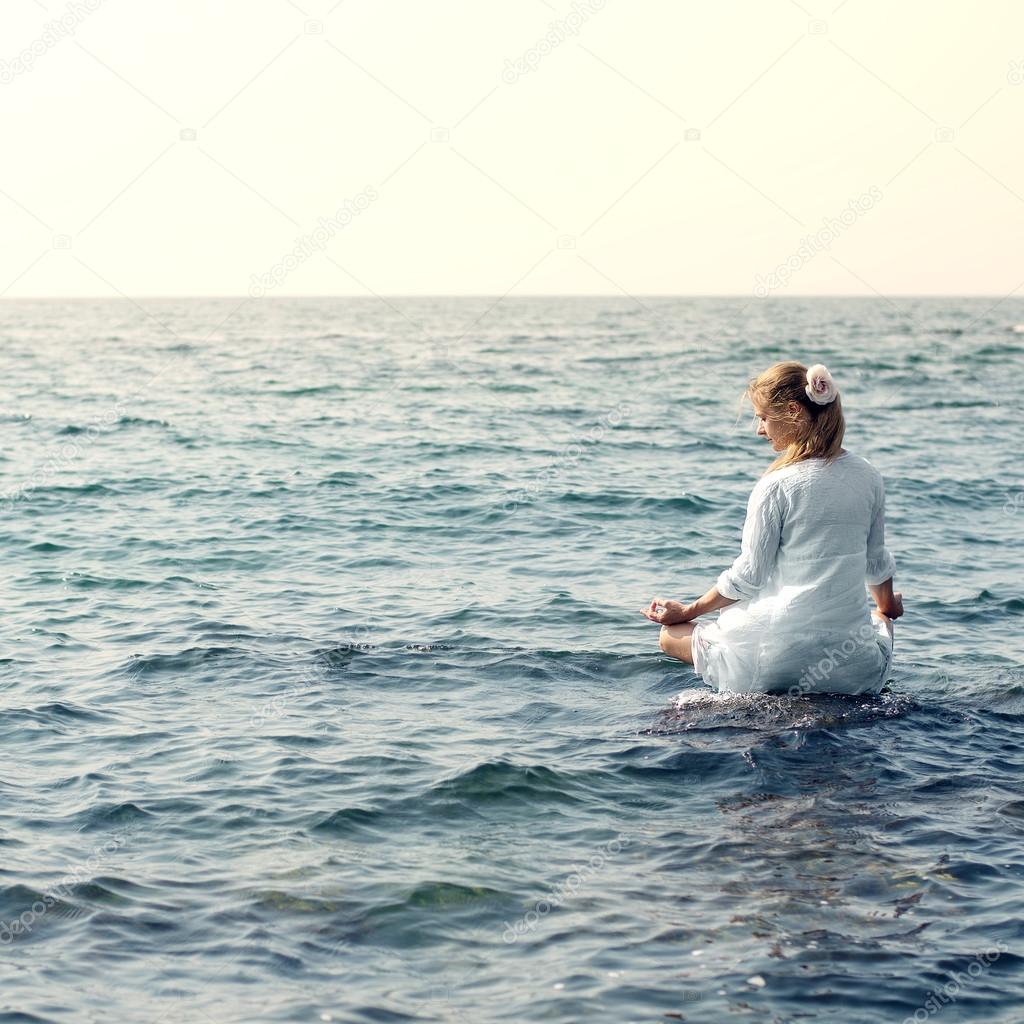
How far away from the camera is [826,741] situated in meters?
8.09

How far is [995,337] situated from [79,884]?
70648 mm

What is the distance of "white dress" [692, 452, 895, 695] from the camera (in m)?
7.79

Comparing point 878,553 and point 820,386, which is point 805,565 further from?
point 820,386

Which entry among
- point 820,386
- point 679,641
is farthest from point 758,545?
point 679,641

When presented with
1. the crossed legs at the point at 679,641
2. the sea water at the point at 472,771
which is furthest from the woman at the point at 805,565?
the sea water at the point at 472,771

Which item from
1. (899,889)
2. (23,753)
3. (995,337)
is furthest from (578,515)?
(995,337)

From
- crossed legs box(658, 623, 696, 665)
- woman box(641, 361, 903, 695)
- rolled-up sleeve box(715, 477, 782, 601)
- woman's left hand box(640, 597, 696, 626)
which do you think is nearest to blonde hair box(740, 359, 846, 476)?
woman box(641, 361, 903, 695)

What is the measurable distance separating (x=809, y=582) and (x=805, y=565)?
0.11 metres

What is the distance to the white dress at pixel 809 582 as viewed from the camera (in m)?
7.79

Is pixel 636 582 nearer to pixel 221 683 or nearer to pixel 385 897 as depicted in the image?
pixel 221 683

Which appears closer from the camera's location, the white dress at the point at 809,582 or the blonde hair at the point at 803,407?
the blonde hair at the point at 803,407

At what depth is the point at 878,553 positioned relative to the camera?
807cm

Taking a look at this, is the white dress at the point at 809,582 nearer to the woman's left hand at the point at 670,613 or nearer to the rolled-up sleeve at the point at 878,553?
the rolled-up sleeve at the point at 878,553

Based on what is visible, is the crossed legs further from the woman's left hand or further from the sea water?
the sea water
